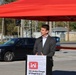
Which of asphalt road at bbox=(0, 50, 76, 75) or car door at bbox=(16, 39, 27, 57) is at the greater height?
car door at bbox=(16, 39, 27, 57)

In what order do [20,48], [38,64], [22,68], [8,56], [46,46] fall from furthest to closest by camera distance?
[20,48]
[8,56]
[22,68]
[46,46]
[38,64]

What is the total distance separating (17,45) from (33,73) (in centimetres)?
1295

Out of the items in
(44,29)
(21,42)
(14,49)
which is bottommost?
(14,49)

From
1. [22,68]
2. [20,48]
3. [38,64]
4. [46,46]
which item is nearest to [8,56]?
[20,48]

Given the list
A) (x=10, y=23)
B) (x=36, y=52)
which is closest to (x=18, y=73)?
(x=36, y=52)

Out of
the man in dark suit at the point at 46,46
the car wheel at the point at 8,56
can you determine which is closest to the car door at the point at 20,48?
the car wheel at the point at 8,56

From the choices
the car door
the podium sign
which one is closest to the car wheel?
the car door

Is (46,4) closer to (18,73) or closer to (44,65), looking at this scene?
(44,65)

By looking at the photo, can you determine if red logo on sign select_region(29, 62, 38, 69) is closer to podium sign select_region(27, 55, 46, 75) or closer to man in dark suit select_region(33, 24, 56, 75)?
podium sign select_region(27, 55, 46, 75)

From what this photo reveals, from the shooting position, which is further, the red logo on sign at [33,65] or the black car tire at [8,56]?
the black car tire at [8,56]

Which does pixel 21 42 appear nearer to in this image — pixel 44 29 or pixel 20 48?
pixel 20 48

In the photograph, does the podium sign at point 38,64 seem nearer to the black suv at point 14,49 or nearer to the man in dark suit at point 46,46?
the man in dark suit at point 46,46

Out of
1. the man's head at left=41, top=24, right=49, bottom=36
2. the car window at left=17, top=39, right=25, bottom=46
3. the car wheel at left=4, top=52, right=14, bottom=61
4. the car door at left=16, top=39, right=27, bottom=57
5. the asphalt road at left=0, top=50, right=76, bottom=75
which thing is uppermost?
the man's head at left=41, top=24, right=49, bottom=36

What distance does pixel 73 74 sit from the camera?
45.7 ft
